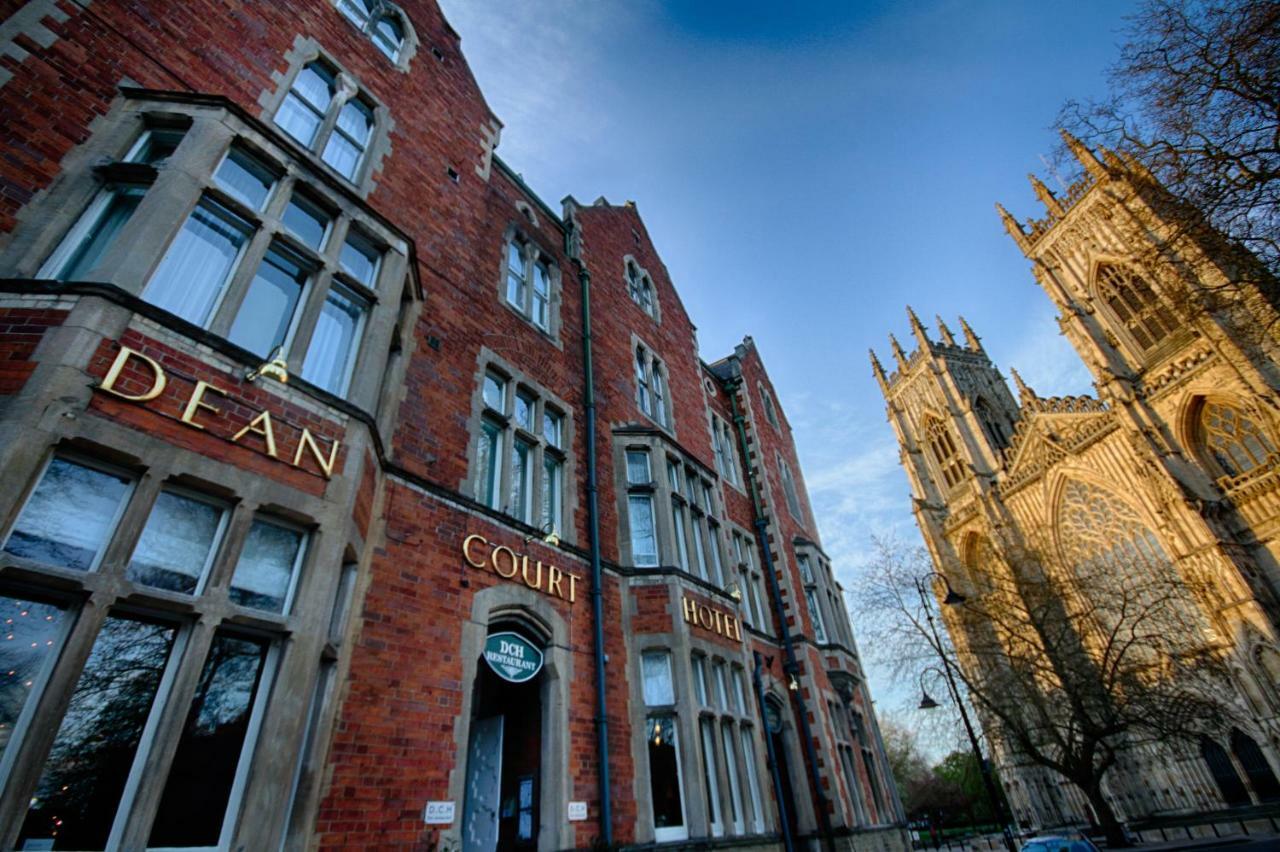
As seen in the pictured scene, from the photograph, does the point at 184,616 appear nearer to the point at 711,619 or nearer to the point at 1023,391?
the point at 711,619

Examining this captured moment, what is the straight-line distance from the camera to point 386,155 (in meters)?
8.71

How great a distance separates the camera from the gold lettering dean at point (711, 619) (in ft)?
31.4

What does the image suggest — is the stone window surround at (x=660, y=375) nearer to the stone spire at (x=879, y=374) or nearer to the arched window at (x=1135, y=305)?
the arched window at (x=1135, y=305)

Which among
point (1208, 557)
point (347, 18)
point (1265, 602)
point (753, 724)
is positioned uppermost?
point (347, 18)

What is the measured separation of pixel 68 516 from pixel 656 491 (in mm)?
8162

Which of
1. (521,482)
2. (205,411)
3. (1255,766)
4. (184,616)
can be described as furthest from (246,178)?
(1255,766)

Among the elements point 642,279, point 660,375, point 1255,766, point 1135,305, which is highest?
point 1135,305

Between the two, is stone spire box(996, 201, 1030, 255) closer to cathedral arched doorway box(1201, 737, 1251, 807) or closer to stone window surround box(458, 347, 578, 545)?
cathedral arched doorway box(1201, 737, 1251, 807)

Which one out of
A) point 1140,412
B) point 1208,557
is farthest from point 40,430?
point 1140,412

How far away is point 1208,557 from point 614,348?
30196 mm

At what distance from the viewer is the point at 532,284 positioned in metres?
11.3

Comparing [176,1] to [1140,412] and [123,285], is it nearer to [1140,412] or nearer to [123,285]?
[123,285]

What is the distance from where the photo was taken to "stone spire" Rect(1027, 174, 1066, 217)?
131ft

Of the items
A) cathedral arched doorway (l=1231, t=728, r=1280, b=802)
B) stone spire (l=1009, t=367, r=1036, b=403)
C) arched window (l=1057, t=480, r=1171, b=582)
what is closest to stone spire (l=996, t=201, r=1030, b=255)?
stone spire (l=1009, t=367, r=1036, b=403)
